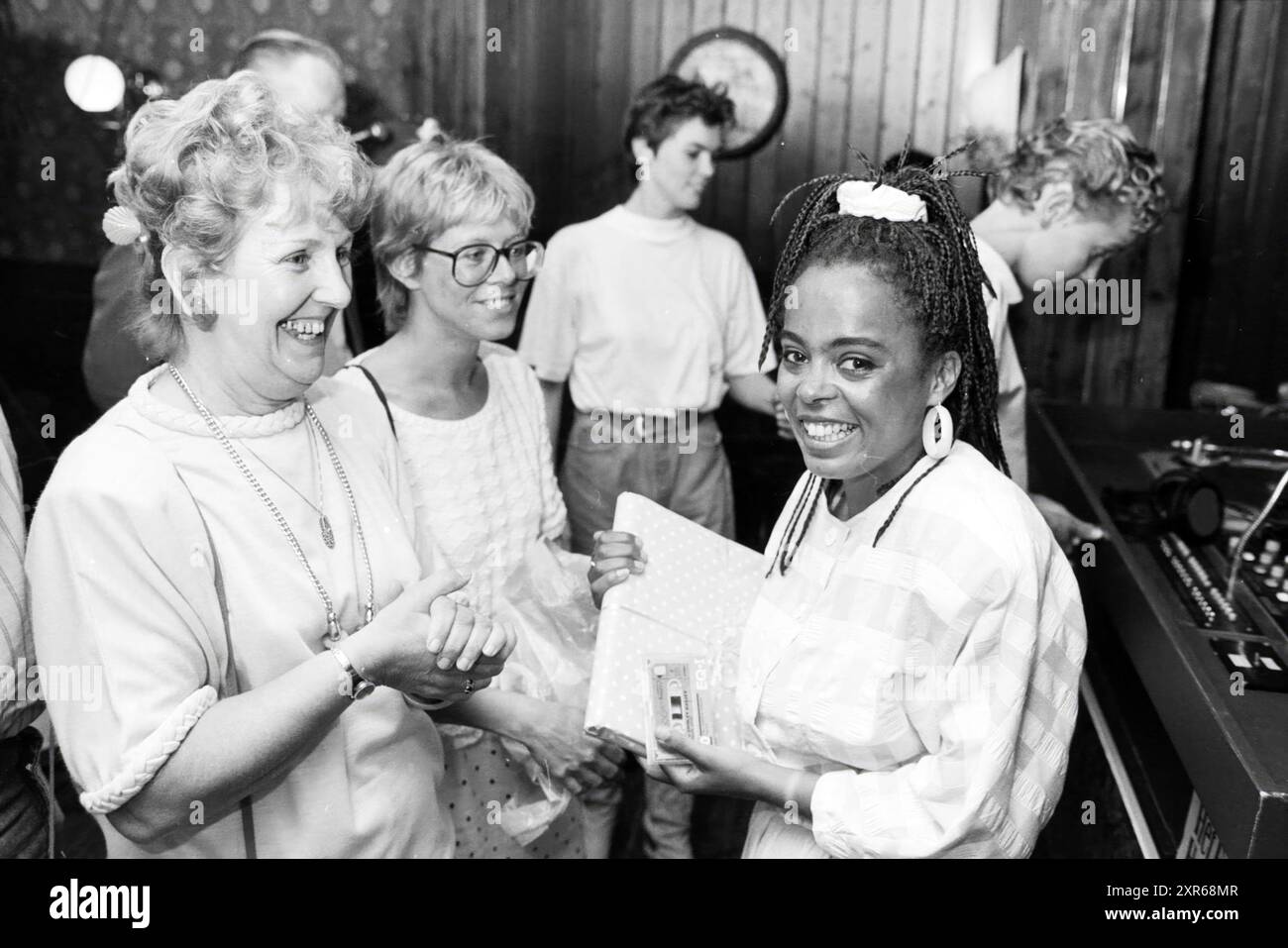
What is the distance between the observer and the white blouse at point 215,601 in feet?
3.68

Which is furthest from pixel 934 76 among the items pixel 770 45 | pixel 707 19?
pixel 707 19

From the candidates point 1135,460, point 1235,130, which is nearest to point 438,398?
point 1235,130

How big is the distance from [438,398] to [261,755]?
643 millimetres

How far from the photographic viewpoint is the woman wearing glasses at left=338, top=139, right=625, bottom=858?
158cm

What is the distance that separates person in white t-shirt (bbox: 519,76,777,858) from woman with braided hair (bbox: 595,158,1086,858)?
21.4 inches

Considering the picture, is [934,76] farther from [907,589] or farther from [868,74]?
[907,589]

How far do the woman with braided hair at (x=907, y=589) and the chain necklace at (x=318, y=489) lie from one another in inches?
20.2

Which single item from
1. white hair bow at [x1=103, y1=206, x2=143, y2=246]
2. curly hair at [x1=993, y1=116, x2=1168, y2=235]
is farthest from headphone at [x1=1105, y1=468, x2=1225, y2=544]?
white hair bow at [x1=103, y1=206, x2=143, y2=246]

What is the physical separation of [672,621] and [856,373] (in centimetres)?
48

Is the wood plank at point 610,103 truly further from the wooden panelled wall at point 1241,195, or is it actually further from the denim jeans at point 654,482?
the wooden panelled wall at point 1241,195

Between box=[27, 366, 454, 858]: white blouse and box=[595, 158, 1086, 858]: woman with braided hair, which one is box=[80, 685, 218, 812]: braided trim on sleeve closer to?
box=[27, 366, 454, 858]: white blouse

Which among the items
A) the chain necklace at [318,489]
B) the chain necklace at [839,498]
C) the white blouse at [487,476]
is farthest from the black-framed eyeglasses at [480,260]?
the chain necklace at [839,498]

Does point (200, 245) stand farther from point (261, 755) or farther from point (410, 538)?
point (261, 755)

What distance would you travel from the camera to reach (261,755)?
3.85 ft
